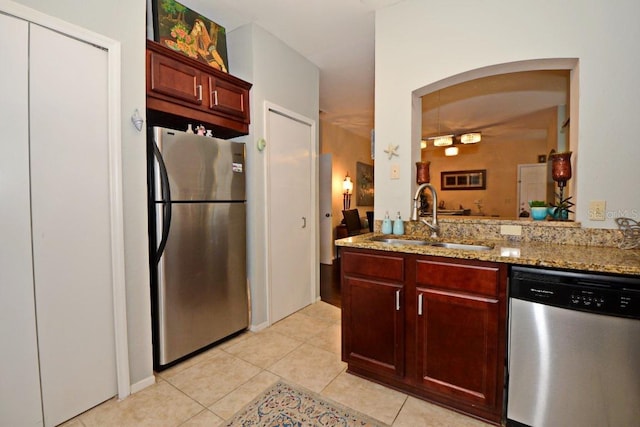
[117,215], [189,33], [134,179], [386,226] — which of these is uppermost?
[189,33]

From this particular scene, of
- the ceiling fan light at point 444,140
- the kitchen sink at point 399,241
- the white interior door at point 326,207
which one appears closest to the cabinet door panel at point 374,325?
the kitchen sink at point 399,241

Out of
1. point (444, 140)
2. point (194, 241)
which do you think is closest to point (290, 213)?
point (194, 241)

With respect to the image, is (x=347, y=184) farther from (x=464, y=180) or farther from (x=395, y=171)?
(x=395, y=171)

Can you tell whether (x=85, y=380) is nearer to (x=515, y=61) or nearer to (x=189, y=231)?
(x=189, y=231)

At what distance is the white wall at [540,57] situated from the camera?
1562 mm

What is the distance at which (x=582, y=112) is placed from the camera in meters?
1.65

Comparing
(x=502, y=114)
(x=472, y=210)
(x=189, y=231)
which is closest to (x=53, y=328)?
(x=189, y=231)

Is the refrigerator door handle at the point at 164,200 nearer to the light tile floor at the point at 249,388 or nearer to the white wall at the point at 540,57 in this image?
the light tile floor at the point at 249,388

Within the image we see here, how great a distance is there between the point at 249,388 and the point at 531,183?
702cm

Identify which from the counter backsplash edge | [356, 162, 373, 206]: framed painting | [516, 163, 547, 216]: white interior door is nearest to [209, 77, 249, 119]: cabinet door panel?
the counter backsplash edge

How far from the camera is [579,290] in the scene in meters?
1.22

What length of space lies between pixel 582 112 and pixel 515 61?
51 centimetres

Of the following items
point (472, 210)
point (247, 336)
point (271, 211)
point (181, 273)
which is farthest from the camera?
point (472, 210)

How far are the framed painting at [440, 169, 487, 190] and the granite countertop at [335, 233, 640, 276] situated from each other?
5700mm
